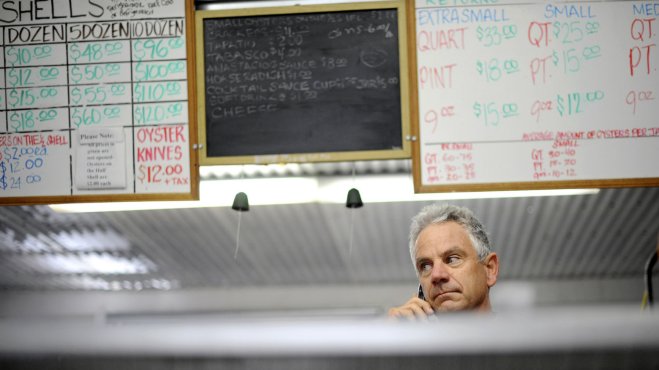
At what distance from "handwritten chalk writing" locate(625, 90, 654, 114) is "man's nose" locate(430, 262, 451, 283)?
1.30 m

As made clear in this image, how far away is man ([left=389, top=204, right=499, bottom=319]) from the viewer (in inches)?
115

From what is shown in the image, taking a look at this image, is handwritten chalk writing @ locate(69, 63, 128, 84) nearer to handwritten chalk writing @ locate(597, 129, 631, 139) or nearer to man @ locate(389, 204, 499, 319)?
man @ locate(389, 204, 499, 319)

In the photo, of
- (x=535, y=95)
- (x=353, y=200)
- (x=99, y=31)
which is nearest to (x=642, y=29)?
(x=535, y=95)

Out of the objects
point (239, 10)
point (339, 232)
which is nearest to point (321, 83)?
point (239, 10)

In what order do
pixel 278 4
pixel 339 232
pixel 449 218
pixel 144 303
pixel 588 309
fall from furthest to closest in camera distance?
pixel 144 303 < pixel 339 232 < pixel 278 4 < pixel 449 218 < pixel 588 309

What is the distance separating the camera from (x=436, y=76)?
3736 millimetres

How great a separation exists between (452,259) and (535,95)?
41.5 inches

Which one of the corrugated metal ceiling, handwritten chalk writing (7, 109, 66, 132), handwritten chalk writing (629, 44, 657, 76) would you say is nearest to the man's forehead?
handwritten chalk writing (629, 44, 657, 76)

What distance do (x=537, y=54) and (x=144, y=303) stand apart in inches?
448

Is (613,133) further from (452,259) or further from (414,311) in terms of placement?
(414,311)

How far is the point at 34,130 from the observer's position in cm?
385

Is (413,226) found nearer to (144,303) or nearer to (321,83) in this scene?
(321,83)

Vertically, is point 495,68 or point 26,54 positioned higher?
point 26,54

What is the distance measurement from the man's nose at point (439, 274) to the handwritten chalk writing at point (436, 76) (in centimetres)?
105
